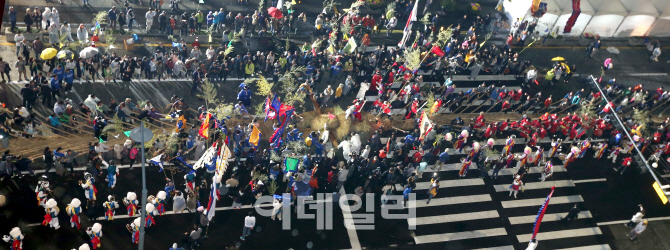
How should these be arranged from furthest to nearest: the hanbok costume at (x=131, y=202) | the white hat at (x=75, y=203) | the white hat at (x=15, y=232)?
the hanbok costume at (x=131, y=202)
the white hat at (x=75, y=203)
the white hat at (x=15, y=232)

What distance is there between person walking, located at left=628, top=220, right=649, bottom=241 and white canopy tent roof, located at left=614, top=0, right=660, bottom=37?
16450mm

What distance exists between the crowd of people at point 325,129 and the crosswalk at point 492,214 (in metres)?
0.57

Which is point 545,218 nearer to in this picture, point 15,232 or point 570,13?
point 570,13

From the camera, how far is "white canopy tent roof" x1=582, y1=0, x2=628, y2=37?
35531 mm

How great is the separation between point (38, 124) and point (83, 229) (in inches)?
237

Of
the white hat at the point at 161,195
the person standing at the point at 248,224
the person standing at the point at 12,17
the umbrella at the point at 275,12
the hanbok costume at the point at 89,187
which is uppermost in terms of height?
the person standing at the point at 12,17

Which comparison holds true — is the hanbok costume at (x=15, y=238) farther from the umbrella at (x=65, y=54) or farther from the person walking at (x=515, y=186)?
the person walking at (x=515, y=186)

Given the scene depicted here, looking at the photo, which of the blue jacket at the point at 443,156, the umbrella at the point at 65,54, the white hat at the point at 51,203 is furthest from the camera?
the umbrella at the point at 65,54

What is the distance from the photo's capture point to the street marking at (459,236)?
2294 centimetres

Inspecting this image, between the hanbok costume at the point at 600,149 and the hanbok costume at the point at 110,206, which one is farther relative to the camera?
the hanbok costume at the point at 600,149

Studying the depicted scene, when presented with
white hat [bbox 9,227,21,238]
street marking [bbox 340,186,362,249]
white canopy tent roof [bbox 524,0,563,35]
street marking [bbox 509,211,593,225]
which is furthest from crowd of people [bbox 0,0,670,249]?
street marking [bbox 509,211,593,225]

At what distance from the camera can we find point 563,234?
80.2ft

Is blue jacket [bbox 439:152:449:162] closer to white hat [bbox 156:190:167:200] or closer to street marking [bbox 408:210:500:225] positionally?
street marking [bbox 408:210:500:225]

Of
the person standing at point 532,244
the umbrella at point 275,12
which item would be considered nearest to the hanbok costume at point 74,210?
the umbrella at point 275,12
